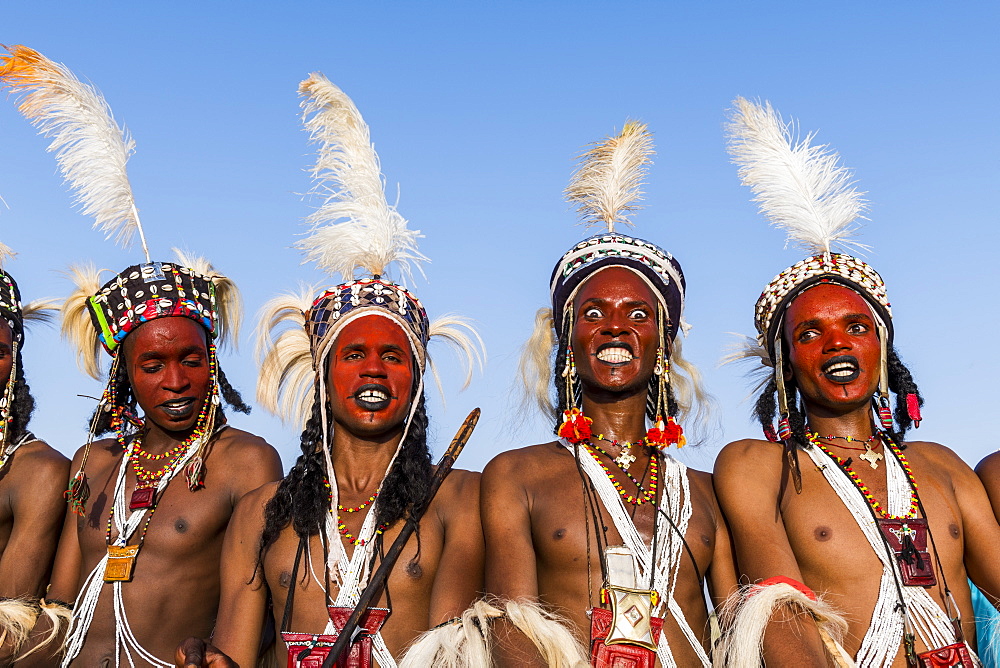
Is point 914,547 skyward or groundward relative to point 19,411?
groundward

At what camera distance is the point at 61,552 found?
552 cm

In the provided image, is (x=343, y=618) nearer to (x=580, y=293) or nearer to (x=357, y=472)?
(x=357, y=472)

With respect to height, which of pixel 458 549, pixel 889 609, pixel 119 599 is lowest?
pixel 119 599

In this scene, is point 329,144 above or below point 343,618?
above

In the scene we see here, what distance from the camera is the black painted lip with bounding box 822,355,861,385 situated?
16.6 ft

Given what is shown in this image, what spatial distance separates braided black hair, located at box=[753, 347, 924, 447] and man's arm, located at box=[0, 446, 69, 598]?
3681mm

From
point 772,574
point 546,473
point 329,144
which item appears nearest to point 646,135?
point 329,144

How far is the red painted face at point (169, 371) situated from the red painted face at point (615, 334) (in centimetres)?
199

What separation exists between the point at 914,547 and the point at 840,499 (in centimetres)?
37

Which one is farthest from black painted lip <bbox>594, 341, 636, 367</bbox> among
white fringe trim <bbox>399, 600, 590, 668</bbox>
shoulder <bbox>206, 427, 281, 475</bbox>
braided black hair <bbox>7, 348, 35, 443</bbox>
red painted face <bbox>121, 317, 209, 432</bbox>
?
braided black hair <bbox>7, 348, 35, 443</bbox>

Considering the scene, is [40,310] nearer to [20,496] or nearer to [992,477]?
[20,496]

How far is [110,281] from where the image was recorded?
5.82 m

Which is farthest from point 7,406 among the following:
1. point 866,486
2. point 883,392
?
point 883,392

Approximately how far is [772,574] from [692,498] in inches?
20.0
